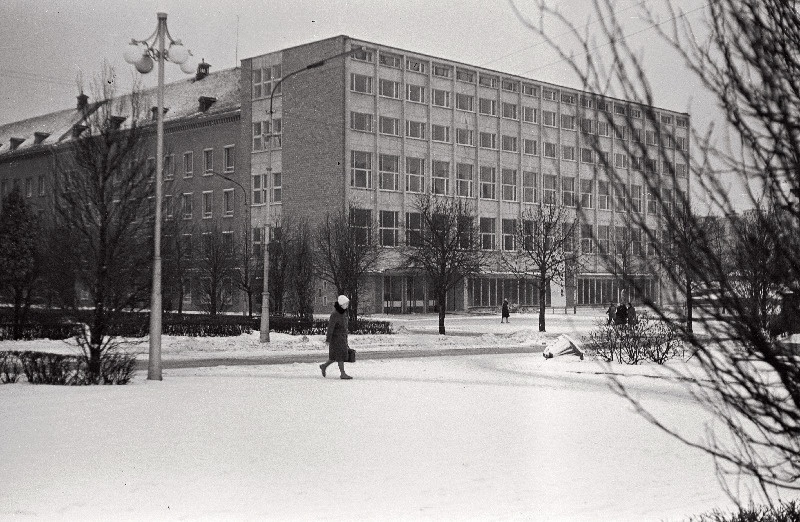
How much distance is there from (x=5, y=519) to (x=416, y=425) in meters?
5.91

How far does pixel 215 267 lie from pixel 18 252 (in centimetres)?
2390

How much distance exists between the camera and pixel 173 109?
7994cm

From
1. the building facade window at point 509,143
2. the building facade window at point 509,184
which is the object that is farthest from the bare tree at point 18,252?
the building facade window at point 509,143

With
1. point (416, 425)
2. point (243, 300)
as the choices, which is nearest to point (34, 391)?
point (416, 425)

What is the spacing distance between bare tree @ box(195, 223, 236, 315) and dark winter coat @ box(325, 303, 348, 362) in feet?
118

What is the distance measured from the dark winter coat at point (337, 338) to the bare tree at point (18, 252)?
17.4 metres

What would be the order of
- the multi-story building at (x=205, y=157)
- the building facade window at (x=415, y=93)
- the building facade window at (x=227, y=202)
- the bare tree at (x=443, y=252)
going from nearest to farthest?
the bare tree at (x=443, y=252), the building facade window at (x=415, y=93), the multi-story building at (x=205, y=157), the building facade window at (x=227, y=202)

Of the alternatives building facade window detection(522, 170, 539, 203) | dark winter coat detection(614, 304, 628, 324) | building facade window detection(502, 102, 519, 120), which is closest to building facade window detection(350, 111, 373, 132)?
building facade window detection(502, 102, 519, 120)

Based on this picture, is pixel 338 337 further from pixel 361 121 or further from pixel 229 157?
pixel 229 157

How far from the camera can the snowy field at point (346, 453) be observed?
803 cm

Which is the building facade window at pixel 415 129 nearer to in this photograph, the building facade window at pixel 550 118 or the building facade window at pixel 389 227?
the building facade window at pixel 389 227

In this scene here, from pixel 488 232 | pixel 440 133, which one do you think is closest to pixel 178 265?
pixel 440 133

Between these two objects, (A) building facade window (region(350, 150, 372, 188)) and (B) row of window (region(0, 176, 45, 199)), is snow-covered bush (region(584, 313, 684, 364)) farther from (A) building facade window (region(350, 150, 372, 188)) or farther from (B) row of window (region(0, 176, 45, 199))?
(B) row of window (region(0, 176, 45, 199))

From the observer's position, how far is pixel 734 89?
4.44 metres
